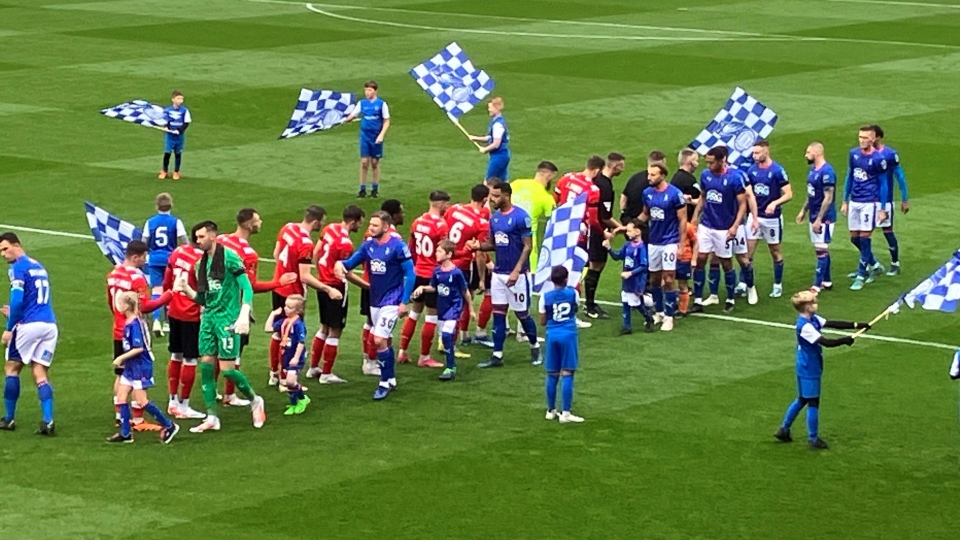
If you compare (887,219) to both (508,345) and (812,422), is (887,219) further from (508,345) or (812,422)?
(812,422)

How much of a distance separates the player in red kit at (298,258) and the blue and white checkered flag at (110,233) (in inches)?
81.6

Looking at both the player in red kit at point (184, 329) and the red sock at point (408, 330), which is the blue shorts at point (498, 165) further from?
the player in red kit at point (184, 329)

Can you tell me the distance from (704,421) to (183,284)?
5782mm

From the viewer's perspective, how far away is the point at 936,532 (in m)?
16.7

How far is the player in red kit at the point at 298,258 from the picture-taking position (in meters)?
21.3

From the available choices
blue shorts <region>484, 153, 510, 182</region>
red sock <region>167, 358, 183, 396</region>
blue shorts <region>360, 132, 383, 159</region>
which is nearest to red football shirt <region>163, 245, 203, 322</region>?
red sock <region>167, 358, 183, 396</region>

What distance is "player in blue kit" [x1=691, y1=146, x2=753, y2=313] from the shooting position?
25.2 m

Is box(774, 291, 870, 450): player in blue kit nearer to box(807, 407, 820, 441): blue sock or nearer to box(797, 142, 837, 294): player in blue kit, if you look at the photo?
box(807, 407, 820, 441): blue sock

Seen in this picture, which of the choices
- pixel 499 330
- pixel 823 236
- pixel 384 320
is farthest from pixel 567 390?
pixel 823 236

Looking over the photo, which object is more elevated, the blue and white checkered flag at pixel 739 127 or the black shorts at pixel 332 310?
the blue and white checkered flag at pixel 739 127

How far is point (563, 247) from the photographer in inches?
835

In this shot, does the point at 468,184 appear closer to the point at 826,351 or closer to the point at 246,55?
the point at 826,351

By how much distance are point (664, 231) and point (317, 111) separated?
8.58 meters

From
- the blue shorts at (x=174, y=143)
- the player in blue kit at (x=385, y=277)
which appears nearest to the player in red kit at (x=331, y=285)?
the player in blue kit at (x=385, y=277)
